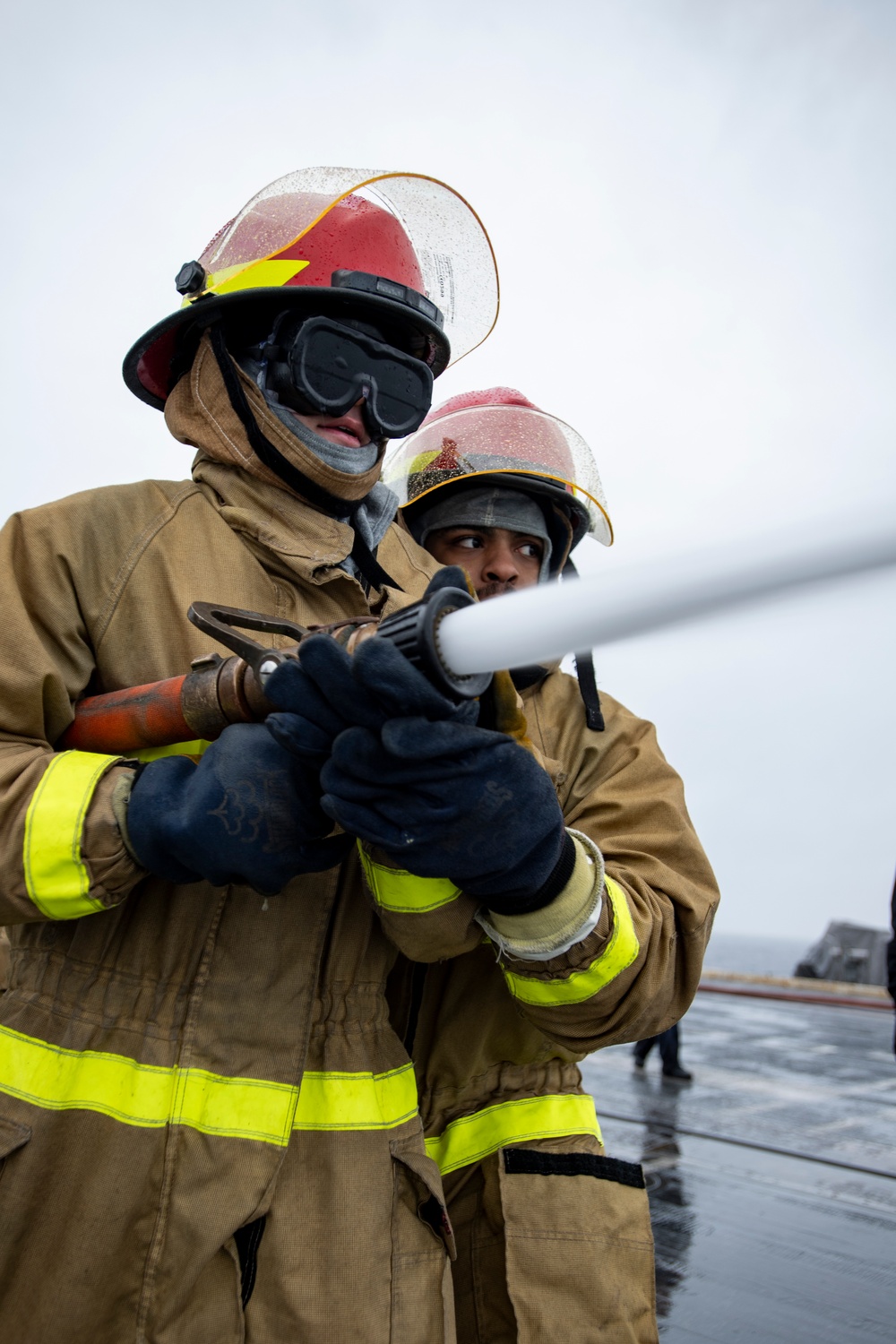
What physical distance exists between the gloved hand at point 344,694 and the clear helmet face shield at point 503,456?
4.72 feet

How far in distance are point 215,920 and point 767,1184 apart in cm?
347

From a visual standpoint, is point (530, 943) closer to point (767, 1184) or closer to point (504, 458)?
point (504, 458)

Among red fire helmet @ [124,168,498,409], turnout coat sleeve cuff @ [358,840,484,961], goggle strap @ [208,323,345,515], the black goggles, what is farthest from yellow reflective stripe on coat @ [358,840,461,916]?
red fire helmet @ [124,168,498,409]

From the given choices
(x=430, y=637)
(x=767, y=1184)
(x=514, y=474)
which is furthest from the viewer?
(x=767, y=1184)

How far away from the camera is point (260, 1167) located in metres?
1.47

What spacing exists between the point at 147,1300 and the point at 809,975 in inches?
695

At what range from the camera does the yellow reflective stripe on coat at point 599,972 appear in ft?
5.06

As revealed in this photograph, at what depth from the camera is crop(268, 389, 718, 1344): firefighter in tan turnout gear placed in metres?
1.24

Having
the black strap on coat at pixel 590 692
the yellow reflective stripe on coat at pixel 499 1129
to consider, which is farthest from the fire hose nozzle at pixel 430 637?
the yellow reflective stripe on coat at pixel 499 1129

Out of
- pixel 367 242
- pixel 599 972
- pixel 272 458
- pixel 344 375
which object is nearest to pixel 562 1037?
pixel 599 972

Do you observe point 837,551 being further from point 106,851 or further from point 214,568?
point 214,568

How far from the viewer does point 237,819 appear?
1.32m

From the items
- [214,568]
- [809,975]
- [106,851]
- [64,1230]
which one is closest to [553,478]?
[214,568]

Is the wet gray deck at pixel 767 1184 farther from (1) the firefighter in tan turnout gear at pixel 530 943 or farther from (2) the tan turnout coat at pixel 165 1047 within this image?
(2) the tan turnout coat at pixel 165 1047
